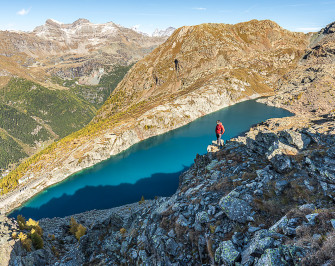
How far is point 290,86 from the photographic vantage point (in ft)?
489

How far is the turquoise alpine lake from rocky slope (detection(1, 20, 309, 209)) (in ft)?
25.0

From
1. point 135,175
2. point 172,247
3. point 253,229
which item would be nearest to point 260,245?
point 253,229

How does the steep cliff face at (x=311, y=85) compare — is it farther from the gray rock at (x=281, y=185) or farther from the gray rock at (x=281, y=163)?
the gray rock at (x=281, y=185)

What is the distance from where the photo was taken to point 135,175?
7669cm

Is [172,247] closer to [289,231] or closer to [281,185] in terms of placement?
[289,231]

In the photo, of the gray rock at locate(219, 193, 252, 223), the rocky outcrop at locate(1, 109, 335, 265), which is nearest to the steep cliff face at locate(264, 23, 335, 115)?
the rocky outcrop at locate(1, 109, 335, 265)

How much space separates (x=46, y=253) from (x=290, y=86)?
178m

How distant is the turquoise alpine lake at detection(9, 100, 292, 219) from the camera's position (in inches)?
2544

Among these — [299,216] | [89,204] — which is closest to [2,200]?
[89,204]

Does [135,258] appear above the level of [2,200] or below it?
above

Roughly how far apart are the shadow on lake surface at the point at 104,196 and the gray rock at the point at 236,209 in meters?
45.1

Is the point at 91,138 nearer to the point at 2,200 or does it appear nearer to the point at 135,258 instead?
the point at 2,200

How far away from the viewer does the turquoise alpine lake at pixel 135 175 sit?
6462 centimetres

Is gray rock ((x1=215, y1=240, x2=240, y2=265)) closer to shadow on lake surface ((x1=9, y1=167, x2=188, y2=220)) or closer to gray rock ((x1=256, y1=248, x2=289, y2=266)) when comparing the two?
gray rock ((x1=256, y1=248, x2=289, y2=266))
